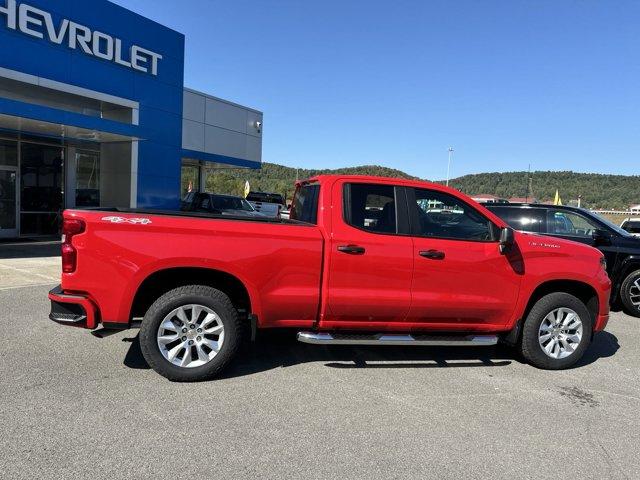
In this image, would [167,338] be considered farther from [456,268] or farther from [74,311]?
[456,268]

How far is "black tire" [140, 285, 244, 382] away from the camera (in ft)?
14.2

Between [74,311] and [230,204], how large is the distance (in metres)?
13.2

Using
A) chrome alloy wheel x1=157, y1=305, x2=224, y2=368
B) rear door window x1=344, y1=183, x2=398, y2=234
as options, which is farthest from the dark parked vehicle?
chrome alloy wheel x1=157, y1=305, x2=224, y2=368

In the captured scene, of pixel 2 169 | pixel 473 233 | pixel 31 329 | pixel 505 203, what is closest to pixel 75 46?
pixel 2 169

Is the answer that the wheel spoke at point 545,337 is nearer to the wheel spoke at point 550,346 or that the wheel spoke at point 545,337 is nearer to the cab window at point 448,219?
the wheel spoke at point 550,346

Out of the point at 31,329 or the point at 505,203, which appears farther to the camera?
the point at 505,203

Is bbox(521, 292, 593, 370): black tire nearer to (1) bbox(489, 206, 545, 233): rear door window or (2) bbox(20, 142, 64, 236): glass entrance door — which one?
(1) bbox(489, 206, 545, 233): rear door window

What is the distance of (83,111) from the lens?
14867 millimetres

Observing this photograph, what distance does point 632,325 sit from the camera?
25.0 ft

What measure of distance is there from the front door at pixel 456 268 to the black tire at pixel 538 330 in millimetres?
271

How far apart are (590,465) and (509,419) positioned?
724 mm

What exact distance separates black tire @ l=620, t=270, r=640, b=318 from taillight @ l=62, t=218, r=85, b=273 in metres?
8.11

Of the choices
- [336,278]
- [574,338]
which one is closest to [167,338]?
[336,278]

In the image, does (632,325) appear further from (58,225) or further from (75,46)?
(58,225)
